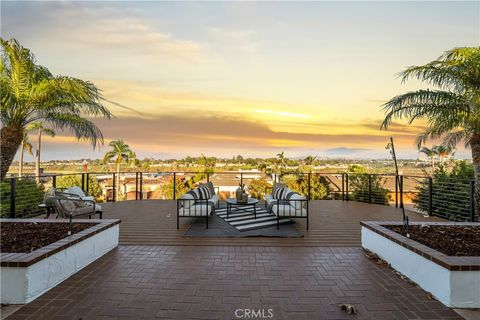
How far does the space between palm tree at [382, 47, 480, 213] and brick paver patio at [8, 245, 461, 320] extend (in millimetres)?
3663

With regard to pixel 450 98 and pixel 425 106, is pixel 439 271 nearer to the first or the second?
pixel 425 106

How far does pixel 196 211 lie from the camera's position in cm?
562

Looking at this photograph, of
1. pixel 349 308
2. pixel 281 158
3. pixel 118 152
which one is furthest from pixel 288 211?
pixel 118 152

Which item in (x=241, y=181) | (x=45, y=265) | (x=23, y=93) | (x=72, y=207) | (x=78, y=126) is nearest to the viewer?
(x=45, y=265)

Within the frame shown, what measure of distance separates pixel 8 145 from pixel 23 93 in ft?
3.50

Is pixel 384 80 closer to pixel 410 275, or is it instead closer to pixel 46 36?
pixel 410 275

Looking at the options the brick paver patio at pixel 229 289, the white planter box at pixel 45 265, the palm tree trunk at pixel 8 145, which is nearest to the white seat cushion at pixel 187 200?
the brick paver patio at pixel 229 289

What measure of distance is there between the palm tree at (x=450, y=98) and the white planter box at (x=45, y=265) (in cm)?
619

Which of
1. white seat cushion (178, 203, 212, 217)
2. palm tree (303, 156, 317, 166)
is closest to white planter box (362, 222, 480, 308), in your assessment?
white seat cushion (178, 203, 212, 217)

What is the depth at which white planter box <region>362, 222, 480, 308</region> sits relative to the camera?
249 centimetres

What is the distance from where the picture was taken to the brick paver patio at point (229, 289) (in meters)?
2.37

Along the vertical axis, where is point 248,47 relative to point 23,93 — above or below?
above

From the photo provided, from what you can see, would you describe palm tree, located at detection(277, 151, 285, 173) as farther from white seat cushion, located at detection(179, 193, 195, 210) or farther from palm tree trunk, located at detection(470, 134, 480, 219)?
white seat cushion, located at detection(179, 193, 195, 210)

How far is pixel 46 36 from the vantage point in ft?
22.7
